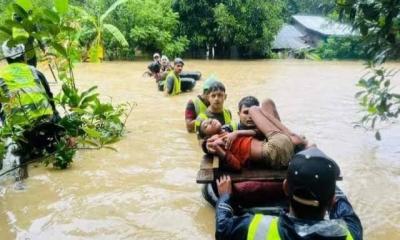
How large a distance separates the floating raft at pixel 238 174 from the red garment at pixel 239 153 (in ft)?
0.24

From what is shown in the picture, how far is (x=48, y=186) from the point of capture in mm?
5535

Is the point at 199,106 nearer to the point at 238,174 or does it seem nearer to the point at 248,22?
the point at 238,174

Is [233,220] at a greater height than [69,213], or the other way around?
[233,220]

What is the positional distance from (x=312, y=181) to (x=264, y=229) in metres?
0.32

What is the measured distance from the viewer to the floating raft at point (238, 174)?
3838 millimetres

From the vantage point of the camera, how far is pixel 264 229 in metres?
2.18

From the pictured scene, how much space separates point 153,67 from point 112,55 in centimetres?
1170

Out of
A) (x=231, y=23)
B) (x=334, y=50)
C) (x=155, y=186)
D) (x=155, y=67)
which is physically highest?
(x=231, y=23)

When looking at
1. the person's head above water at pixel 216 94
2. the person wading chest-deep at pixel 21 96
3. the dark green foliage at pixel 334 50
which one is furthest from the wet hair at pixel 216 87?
the dark green foliage at pixel 334 50

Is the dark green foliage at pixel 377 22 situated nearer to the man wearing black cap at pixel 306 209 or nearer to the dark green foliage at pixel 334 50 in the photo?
the man wearing black cap at pixel 306 209

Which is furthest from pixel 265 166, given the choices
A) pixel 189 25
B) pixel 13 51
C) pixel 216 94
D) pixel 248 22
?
pixel 189 25

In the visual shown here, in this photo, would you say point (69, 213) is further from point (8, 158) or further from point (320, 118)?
point (320, 118)

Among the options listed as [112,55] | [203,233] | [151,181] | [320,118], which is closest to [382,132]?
[320,118]

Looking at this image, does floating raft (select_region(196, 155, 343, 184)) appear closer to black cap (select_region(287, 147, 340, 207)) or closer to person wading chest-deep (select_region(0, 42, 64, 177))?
person wading chest-deep (select_region(0, 42, 64, 177))
